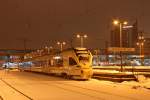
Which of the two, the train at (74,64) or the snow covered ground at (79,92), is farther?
the train at (74,64)

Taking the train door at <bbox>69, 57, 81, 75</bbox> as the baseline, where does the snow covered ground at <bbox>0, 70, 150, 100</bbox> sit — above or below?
below

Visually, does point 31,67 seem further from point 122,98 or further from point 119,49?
point 122,98

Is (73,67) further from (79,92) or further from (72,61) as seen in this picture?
(79,92)

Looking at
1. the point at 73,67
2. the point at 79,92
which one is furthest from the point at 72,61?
the point at 79,92

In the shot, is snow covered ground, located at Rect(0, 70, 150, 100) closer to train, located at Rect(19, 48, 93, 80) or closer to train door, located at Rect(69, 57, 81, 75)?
train, located at Rect(19, 48, 93, 80)

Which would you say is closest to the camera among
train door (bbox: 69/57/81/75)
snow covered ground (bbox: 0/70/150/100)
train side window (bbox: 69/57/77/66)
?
snow covered ground (bbox: 0/70/150/100)

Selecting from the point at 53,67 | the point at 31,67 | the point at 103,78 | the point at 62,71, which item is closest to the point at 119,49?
the point at 103,78

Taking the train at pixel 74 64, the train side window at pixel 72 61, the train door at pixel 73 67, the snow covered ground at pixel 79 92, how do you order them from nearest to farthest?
the snow covered ground at pixel 79 92 < the train at pixel 74 64 < the train door at pixel 73 67 < the train side window at pixel 72 61

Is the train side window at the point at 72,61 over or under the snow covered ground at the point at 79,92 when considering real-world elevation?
over

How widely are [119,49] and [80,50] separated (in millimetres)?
4009

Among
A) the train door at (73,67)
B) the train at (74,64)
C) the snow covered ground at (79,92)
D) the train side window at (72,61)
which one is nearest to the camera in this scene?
the snow covered ground at (79,92)

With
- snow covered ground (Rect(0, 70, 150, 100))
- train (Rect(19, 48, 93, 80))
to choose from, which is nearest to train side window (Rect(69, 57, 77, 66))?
train (Rect(19, 48, 93, 80))

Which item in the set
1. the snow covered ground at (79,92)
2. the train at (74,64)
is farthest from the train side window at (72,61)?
the snow covered ground at (79,92)

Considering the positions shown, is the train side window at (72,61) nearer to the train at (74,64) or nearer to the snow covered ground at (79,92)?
the train at (74,64)
